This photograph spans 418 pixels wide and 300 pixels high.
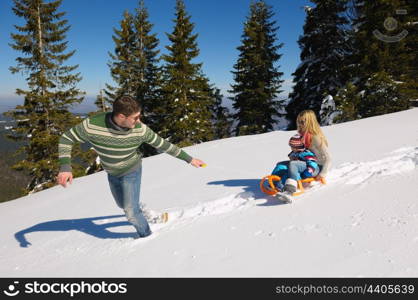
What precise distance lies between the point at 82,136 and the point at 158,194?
240 cm

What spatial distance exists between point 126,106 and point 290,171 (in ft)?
7.72

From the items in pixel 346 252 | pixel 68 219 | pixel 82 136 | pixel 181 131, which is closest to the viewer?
pixel 346 252

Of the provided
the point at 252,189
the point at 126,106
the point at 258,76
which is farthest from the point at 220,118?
the point at 126,106

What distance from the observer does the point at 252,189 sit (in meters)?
4.02

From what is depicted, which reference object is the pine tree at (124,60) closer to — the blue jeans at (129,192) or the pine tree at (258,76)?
the pine tree at (258,76)

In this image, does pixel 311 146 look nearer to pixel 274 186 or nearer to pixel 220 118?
pixel 274 186

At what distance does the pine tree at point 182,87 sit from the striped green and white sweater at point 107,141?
15.5m

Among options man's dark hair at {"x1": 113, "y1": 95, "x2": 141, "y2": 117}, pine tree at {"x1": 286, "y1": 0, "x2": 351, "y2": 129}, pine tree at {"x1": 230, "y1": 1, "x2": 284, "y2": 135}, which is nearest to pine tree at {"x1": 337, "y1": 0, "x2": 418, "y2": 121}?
pine tree at {"x1": 286, "y1": 0, "x2": 351, "y2": 129}

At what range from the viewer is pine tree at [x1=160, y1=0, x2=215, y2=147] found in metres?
18.8

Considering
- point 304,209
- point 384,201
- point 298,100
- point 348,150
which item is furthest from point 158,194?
point 298,100

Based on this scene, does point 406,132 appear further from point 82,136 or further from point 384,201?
point 82,136

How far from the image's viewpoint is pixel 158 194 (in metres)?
4.73

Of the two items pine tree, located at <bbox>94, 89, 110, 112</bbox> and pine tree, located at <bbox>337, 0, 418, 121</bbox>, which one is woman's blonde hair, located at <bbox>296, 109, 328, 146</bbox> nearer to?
pine tree, located at <bbox>337, 0, 418, 121</bbox>

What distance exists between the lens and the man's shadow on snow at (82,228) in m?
3.35
